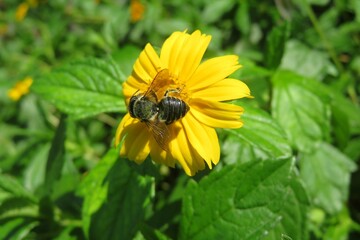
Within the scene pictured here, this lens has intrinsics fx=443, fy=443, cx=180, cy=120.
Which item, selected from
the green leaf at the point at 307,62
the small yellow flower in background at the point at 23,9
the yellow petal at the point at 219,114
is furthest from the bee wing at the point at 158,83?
the small yellow flower in background at the point at 23,9

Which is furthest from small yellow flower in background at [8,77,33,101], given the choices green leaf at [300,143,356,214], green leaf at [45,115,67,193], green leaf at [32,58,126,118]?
green leaf at [300,143,356,214]

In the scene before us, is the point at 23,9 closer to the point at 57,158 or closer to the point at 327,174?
the point at 57,158

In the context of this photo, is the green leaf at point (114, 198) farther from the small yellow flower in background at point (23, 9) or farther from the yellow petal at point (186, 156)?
the small yellow flower in background at point (23, 9)

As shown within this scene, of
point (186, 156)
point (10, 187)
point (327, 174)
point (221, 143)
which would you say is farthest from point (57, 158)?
point (327, 174)

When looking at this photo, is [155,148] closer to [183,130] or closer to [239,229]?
[183,130]

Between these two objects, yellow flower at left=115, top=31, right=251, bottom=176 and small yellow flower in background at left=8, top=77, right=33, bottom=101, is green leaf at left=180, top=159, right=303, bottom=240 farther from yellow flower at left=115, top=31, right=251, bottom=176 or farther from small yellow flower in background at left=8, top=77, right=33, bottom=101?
small yellow flower in background at left=8, top=77, right=33, bottom=101

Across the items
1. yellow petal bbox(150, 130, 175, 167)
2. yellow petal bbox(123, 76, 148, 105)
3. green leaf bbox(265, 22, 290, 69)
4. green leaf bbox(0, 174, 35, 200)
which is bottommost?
green leaf bbox(0, 174, 35, 200)

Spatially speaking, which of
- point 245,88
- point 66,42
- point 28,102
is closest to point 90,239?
point 245,88

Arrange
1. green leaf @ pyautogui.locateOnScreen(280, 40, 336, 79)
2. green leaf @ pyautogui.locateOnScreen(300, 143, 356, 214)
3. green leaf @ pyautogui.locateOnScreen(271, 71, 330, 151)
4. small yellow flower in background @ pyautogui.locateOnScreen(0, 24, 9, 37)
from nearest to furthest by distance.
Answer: green leaf @ pyautogui.locateOnScreen(271, 71, 330, 151)
green leaf @ pyautogui.locateOnScreen(300, 143, 356, 214)
green leaf @ pyautogui.locateOnScreen(280, 40, 336, 79)
small yellow flower in background @ pyautogui.locateOnScreen(0, 24, 9, 37)
